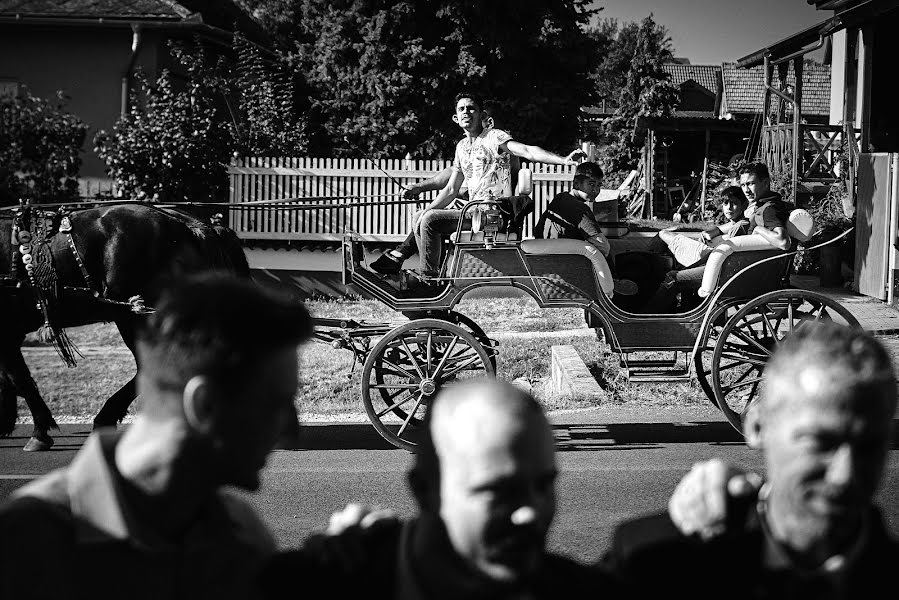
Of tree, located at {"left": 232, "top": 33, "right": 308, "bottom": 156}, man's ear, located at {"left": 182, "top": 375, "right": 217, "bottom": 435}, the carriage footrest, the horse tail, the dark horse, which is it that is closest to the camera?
man's ear, located at {"left": 182, "top": 375, "right": 217, "bottom": 435}

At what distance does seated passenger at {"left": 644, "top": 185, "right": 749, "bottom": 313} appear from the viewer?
738 cm

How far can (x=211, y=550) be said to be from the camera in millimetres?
1660

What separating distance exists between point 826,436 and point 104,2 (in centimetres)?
1948

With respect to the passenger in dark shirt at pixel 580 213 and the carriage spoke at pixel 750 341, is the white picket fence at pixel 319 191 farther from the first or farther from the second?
the carriage spoke at pixel 750 341

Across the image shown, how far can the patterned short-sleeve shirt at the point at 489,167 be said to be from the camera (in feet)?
24.5

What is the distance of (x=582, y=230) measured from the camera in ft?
24.1

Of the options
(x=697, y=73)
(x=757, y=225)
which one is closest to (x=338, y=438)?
(x=757, y=225)

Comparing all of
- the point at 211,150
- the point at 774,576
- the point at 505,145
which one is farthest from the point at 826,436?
the point at 211,150

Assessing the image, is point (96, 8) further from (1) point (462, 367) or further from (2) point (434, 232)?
(1) point (462, 367)

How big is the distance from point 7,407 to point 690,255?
499 cm

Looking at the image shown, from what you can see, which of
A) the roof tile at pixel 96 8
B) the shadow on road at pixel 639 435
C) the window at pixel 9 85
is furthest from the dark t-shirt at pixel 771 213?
the window at pixel 9 85

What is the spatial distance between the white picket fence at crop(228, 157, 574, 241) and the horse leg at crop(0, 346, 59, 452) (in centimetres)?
850

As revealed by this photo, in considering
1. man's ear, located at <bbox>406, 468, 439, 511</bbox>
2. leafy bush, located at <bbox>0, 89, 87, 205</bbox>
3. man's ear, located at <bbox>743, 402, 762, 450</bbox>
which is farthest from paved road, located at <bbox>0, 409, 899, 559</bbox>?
leafy bush, located at <bbox>0, 89, 87, 205</bbox>

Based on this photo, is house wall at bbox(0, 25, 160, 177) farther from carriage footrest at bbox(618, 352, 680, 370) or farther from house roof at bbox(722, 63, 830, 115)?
house roof at bbox(722, 63, 830, 115)
